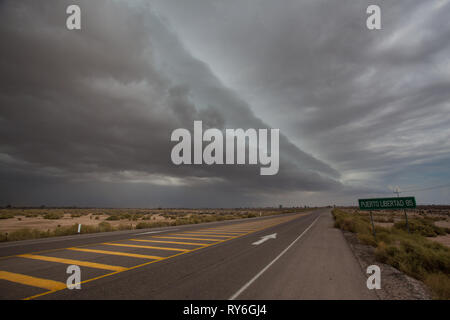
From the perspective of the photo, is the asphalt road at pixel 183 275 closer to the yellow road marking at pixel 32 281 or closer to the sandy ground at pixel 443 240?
the yellow road marking at pixel 32 281

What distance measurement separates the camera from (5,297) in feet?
15.6

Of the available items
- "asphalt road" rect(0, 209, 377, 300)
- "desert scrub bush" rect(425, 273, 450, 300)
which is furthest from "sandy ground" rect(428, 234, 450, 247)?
"desert scrub bush" rect(425, 273, 450, 300)

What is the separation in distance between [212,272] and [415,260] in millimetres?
7343

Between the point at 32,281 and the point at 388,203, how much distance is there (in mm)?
17792

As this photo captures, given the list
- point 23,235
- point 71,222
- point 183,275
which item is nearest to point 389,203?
point 183,275

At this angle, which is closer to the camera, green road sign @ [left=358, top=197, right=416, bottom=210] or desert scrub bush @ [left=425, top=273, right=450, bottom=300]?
desert scrub bush @ [left=425, top=273, right=450, bottom=300]

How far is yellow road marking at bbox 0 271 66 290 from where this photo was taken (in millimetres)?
5367

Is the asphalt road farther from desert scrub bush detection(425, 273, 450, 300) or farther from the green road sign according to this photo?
the green road sign

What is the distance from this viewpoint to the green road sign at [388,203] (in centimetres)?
1305

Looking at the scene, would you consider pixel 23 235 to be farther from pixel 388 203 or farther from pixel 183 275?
pixel 388 203

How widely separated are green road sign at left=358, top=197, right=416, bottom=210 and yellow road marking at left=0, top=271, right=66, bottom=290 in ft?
54.4

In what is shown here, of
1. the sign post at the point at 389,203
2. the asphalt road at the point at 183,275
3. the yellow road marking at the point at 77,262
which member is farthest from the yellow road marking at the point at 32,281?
the sign post at the point at 389,203

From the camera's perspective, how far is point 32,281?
577 centimetres
